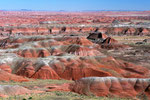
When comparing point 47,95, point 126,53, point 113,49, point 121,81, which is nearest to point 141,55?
point 126,53

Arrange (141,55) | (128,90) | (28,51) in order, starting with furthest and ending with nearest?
(141,55)
(28,51)
(128,90)

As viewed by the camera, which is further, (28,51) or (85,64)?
(28,51)

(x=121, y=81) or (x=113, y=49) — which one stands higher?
(x=121, y=81)

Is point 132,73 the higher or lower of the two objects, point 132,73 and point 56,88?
the lower

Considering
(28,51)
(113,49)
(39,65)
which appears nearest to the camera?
(39,65)

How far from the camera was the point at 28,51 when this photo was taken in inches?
2124

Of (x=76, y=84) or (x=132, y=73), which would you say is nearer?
(x=76, y=84)

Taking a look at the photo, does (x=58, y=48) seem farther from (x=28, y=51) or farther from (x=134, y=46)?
(x=134, y=46)

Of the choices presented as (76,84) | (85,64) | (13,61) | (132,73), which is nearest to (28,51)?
(13,61)

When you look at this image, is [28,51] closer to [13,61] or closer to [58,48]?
[58,48]

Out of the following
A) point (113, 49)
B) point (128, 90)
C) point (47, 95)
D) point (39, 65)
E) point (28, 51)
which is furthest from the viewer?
point (113, 49)

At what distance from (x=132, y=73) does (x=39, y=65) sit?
49.3ft

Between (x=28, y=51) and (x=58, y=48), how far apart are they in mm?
6993

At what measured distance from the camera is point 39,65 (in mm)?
39938
